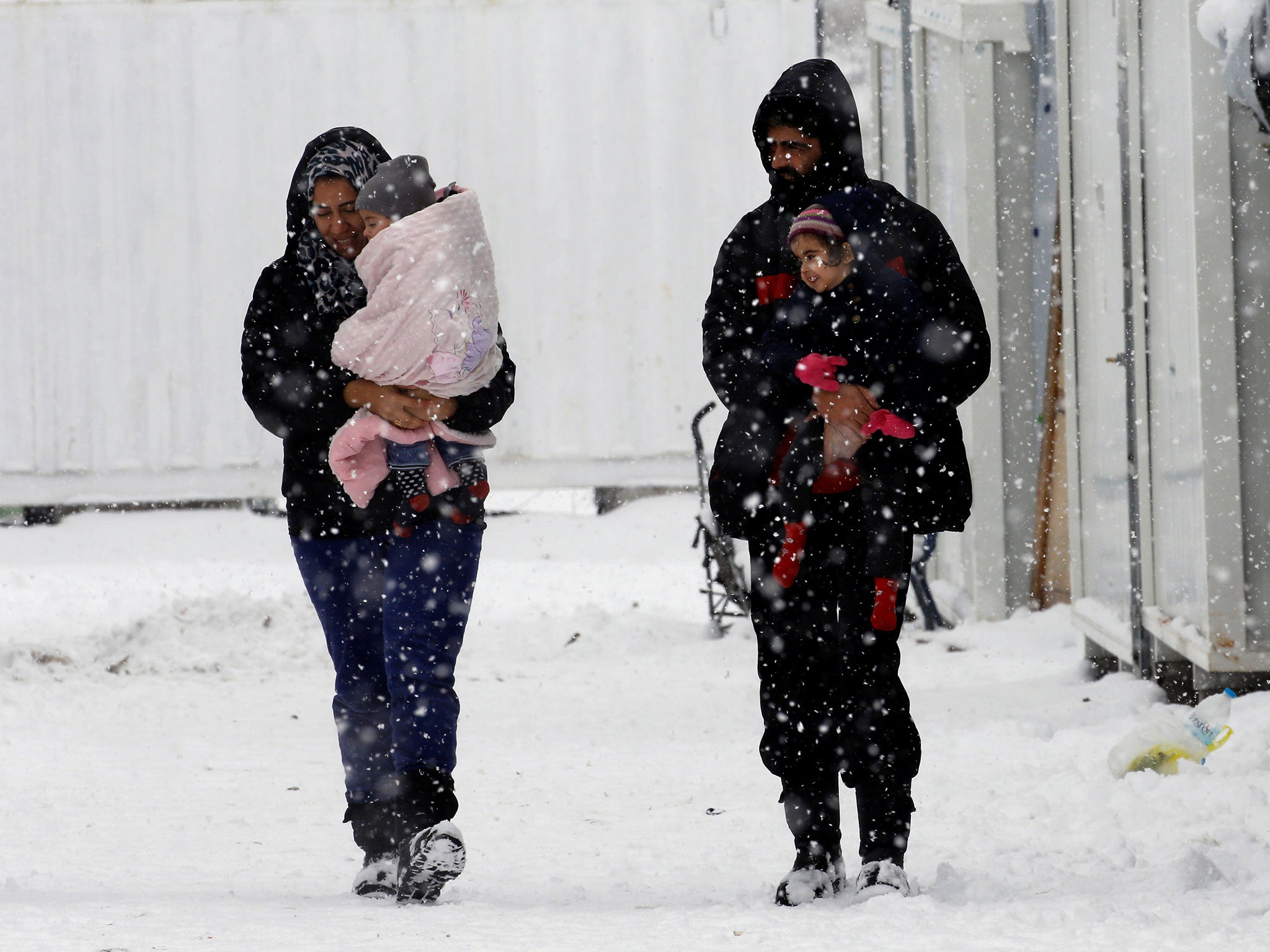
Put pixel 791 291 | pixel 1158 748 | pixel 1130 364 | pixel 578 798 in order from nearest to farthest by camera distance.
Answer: pixel 791 291, pixel 1158 748, pixel 578 798, pixel 1130 364

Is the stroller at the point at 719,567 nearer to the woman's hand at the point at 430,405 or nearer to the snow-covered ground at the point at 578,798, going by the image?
the snow-covered ground at the point at 578,798

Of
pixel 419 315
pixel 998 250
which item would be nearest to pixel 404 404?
pixel 419 315

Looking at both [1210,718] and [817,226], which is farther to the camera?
[1210,718]

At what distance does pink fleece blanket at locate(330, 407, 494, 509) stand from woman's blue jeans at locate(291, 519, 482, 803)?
100 mm

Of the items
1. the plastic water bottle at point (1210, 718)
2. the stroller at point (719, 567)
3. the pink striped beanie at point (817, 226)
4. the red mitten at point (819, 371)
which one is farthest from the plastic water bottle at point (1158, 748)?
the stroller at point (719, 567)

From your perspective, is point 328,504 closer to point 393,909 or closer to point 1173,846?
point 393,909

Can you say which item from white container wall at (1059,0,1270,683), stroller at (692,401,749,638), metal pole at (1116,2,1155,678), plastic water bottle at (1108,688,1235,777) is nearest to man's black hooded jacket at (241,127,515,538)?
plastic water bottle at (1108,688,1235,777)

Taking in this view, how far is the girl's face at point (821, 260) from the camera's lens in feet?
10.2

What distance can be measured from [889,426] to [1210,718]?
200cm

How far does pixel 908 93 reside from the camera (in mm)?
8930

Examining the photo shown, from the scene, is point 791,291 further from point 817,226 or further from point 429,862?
point 429,862

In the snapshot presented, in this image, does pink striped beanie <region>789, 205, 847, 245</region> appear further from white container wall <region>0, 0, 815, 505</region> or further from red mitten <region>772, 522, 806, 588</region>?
white container wall <region>0, 0, 815, 505</region>

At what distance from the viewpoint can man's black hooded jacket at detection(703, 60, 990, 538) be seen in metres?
3.13

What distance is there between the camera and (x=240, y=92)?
9.17 metres
